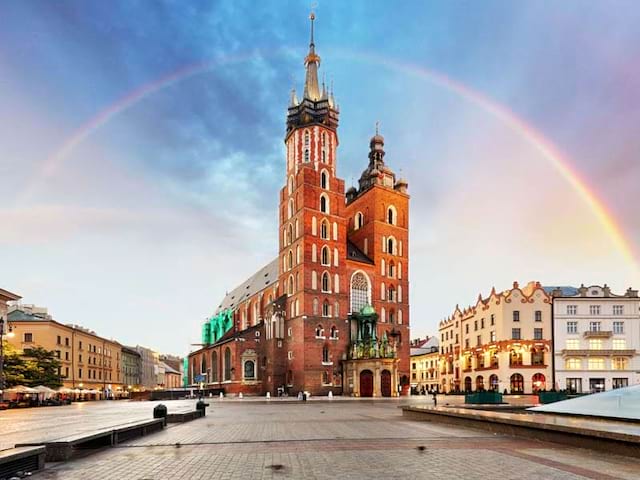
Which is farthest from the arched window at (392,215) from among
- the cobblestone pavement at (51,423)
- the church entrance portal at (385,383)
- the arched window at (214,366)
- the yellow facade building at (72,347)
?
the cobblestone pavement at (51,423)

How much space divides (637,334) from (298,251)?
43.1m

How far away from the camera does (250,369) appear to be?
7888 centimetres

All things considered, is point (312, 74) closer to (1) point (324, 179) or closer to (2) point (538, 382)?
(1) point (324, 179)

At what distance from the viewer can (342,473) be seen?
412 inches

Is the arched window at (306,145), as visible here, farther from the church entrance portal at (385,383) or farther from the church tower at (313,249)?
the church entrance portal at (385,383)

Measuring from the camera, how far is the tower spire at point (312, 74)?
83.2 meters

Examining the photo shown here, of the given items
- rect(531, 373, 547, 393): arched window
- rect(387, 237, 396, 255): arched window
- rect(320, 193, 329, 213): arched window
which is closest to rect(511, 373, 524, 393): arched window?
rect(531, 373, 547, 393): arched window

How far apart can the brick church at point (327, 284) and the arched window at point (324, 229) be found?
129mm

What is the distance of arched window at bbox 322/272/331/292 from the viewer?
7350cm

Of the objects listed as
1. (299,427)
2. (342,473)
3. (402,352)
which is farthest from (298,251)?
(342,473)

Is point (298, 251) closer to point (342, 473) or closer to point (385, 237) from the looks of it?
point (385, 237)

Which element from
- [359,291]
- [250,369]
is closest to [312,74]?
[359,291]

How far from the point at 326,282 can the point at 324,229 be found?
688cm

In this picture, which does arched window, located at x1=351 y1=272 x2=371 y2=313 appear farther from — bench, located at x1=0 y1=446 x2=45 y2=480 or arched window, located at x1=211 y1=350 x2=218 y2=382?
bench, located at x1=0 y1=446 x2=45 y2=480
